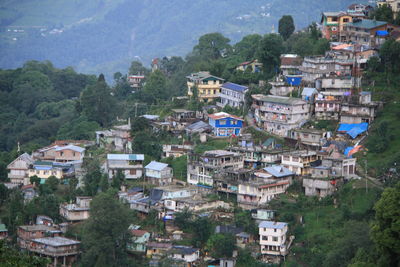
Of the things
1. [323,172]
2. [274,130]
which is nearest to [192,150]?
[274,130]

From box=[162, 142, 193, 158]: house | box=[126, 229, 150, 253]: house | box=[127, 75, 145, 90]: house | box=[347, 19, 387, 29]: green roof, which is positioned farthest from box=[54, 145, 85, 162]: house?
box=[127, 75, 145, 90]: house

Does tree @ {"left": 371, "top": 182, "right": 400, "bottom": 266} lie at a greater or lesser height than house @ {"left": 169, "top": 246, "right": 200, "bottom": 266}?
greater

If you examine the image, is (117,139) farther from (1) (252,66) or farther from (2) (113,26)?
(2) (113,26)

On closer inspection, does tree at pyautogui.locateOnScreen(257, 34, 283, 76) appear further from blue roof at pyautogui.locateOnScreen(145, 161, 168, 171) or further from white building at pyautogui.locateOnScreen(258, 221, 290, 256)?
white building at pyautogui.locateOnScreen(258, 221, 290, 256)

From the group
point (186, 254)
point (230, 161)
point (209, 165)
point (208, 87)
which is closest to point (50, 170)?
point (209, 165)

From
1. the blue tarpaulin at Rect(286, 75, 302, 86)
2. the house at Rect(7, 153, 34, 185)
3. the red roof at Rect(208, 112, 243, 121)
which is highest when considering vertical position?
the blue tarpaulin at Rect(286, 75, 302, 86)

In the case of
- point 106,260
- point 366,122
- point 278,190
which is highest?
point 366,122

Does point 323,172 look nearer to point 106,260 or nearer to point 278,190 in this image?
point 278,190
